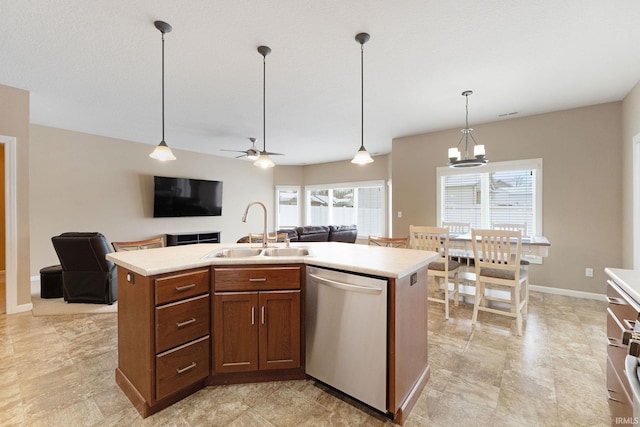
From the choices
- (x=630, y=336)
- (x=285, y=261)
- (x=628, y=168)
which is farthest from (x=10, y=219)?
(x=628, y=168)

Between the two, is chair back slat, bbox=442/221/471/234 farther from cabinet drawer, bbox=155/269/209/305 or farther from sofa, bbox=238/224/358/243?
cabinet drawer, bbox=155/269/209/305

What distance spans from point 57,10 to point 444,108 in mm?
4158

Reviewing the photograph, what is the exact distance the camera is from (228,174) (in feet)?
24.8

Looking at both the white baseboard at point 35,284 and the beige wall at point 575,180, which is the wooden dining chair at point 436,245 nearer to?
the beige wall at point 575,180

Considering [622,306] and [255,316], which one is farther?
[255,316]

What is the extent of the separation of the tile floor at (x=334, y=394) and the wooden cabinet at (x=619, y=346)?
335mm

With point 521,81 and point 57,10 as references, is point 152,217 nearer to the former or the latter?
point 57,10

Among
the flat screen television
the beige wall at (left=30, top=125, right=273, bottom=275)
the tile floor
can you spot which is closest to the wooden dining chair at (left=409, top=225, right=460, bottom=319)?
the tile floor

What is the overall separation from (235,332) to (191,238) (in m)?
5.23

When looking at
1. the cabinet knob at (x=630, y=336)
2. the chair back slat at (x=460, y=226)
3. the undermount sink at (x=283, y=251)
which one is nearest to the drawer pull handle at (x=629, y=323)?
the cabinet knob at (x=630, y=336)

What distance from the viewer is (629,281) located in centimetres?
138

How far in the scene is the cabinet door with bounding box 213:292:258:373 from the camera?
1899mm

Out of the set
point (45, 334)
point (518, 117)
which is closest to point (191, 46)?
point (45, 334)

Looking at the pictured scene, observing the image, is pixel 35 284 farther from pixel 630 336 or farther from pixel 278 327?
pixel 630 336
